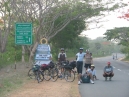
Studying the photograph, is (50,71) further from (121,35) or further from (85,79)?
(121,35)

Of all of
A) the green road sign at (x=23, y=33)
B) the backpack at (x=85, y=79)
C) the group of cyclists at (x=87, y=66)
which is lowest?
the backpack at (x=85, y=79)

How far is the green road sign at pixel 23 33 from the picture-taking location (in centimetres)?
1650

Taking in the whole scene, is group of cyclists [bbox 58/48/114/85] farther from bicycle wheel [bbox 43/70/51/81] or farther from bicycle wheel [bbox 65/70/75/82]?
bicycle wheel [bbox 43/70/51/81]

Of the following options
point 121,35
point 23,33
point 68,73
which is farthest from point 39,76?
point 121,35

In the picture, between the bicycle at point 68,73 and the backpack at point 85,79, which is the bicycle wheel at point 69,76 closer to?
the bicycle at point 68,73

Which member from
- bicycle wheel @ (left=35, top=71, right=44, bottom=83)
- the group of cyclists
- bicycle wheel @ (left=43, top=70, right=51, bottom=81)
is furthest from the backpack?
bicycle wheel @ (left=35, top=71, right=44, bottom=83)

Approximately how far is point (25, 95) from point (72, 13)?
588 inches

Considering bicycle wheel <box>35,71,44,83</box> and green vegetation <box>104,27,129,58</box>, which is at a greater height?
green vegetation <box>104,27,129,58</box>

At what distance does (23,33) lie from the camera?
1658 centimetres

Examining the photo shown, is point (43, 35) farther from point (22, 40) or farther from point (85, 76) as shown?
point (85, 76)

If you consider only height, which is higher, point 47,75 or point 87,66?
point 87,66

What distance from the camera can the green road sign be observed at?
1650cm

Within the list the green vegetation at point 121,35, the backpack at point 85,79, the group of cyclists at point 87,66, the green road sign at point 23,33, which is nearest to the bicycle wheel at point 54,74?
the group of cyclists at point 87,66

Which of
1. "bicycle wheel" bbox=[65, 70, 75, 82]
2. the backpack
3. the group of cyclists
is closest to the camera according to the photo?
the backpack
